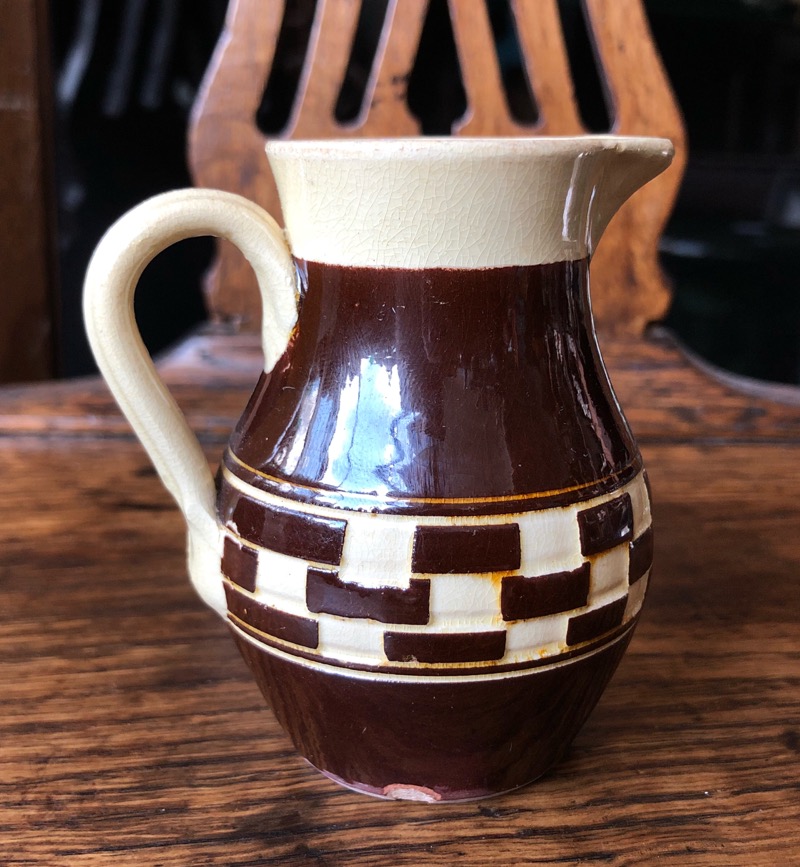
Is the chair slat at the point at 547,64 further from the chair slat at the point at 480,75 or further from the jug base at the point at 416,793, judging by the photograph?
the jug base at the point at 416,793

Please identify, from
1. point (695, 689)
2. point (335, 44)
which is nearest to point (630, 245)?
point (335, 44)

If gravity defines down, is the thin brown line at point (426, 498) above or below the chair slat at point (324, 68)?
below

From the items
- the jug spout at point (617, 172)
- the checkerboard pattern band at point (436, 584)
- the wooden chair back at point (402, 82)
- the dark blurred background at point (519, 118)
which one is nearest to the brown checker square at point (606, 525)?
the checkerboard pattern band at point (436, 584)

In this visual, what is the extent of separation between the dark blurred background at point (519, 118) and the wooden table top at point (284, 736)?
36.1 inches

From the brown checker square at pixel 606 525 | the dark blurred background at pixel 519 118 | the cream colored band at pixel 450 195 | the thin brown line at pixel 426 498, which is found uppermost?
the cream colored band at pixel 450 195

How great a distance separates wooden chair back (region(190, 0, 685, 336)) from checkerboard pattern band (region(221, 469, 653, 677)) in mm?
683

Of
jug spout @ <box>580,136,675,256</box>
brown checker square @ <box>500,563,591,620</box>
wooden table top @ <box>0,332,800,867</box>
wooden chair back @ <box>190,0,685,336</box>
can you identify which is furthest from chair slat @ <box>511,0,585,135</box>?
brown checker square @ <box>500,563,591,620</box>

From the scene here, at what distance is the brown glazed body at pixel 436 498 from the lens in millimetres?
346

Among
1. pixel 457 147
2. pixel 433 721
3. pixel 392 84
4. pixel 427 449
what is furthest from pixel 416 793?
pixel 392 84

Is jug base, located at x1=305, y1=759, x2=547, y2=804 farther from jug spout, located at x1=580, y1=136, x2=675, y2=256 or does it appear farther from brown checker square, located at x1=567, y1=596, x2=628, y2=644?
jug spout, located at x1=580, y1=136, x2=675, y2=256

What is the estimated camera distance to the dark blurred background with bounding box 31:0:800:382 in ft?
5.51

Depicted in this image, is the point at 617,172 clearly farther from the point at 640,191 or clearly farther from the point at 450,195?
the point at 640,191

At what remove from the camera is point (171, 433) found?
1.34ft

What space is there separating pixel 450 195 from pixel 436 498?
0.11 meters
